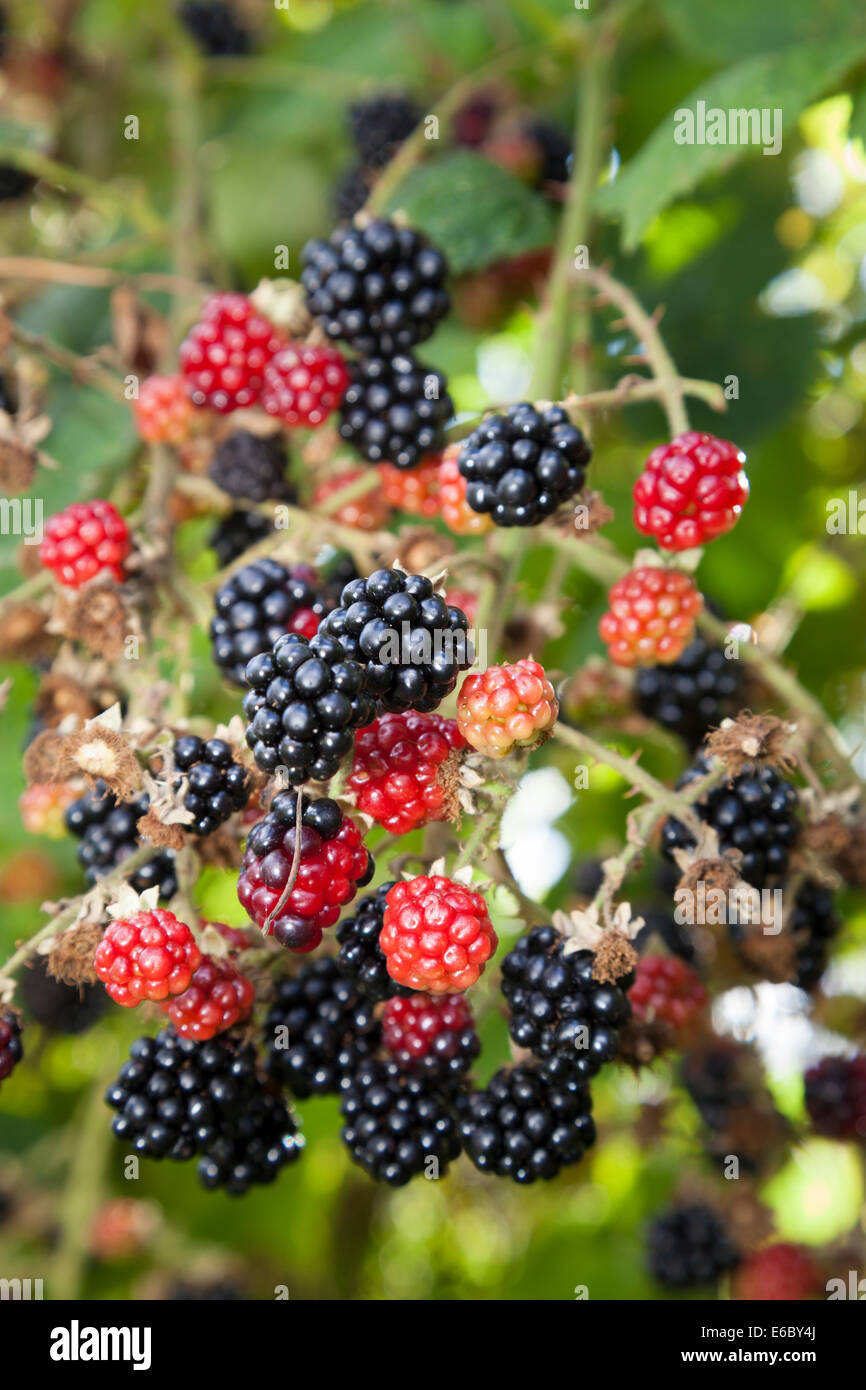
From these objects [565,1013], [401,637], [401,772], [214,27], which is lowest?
[565,1013]

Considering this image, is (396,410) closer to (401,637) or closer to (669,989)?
(401,637)

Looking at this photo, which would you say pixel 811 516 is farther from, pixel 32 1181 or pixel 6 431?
pixel 32 1181

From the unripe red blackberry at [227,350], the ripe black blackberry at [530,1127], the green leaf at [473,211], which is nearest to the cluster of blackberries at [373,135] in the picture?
the green leaf at [473,211]

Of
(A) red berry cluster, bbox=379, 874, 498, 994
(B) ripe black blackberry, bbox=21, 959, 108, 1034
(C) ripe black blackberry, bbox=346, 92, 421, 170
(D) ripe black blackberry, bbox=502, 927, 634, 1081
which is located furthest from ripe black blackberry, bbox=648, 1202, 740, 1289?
(C) ripe black blackberry, bbox=346, 92, 421, 170

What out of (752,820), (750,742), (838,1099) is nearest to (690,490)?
(750,742)

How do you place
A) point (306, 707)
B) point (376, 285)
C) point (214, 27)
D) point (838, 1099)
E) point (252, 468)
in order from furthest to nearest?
point (214, 27) < point (838, 1099) < point (252, 468) < point (376, 285) < point (306, 707)

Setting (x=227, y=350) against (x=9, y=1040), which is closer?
(x=9, y=1040)

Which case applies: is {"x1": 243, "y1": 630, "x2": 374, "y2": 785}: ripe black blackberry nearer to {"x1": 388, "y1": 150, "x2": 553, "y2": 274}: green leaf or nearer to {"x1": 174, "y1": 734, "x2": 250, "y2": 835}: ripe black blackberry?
{"x1": 174, "y1": 734, "x2": 250, "y2": 835}: ripe black blackberry
